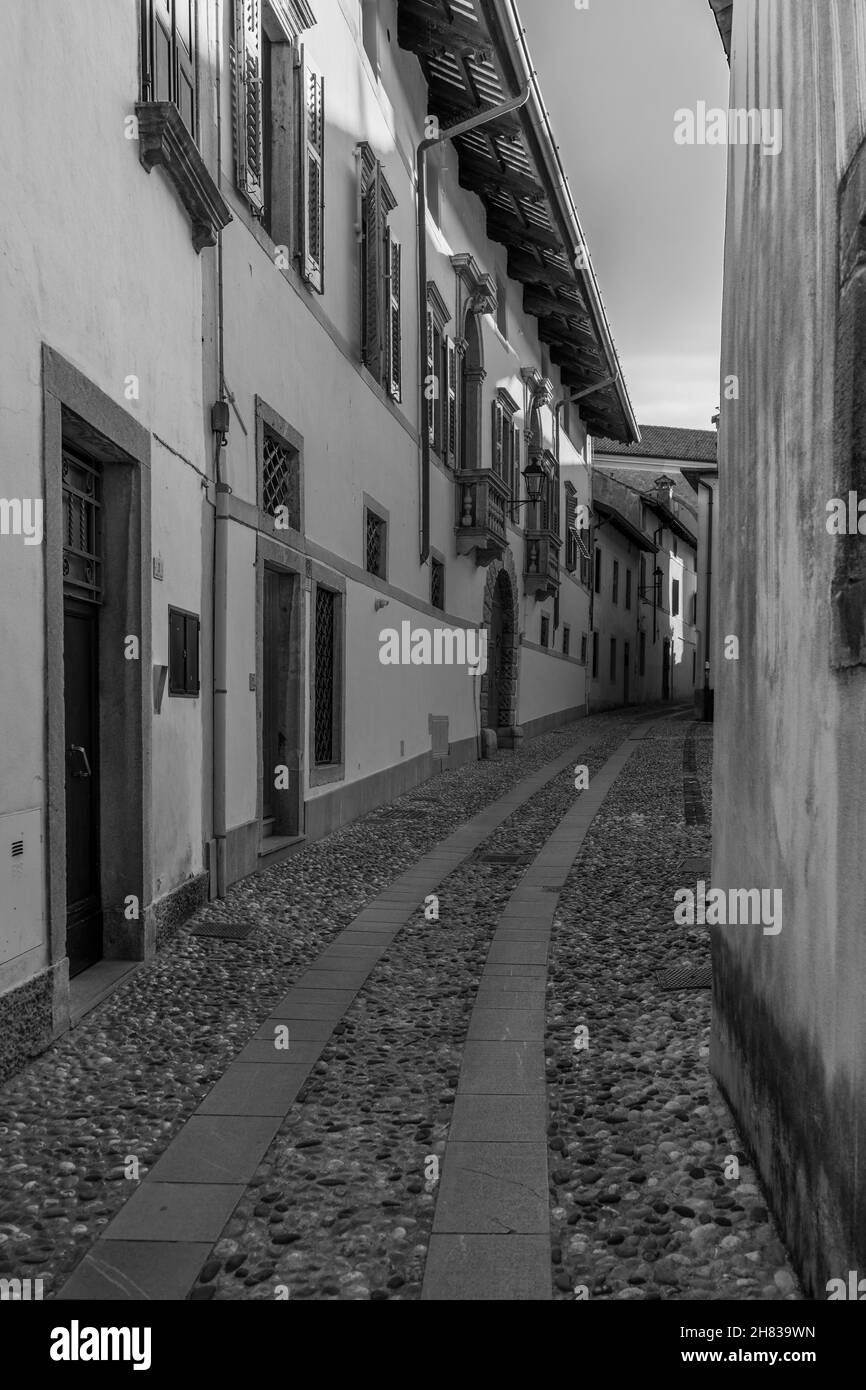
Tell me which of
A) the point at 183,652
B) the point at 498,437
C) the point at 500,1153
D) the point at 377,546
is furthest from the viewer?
the point at 498,437

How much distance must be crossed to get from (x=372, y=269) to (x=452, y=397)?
4705 millimetres

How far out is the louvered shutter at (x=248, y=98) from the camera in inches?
300

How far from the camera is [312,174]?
9242mm

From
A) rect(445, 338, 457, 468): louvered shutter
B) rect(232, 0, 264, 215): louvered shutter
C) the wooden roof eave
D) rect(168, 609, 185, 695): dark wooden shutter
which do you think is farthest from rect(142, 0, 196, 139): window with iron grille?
rect(445, 338, 457, 468): louvered shutter

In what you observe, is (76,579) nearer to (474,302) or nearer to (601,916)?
(601,916)

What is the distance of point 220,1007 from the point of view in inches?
191

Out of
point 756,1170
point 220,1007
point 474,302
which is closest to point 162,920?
point 220,1007

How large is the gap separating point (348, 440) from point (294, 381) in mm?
1630

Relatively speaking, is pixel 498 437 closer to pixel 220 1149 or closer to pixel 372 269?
pixel 372 269

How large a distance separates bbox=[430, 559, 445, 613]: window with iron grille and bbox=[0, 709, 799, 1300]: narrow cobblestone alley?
339 inches

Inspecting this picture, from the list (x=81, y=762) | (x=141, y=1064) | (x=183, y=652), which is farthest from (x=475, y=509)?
(x=141, y=1064)

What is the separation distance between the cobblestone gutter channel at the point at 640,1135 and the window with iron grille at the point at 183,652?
2392 mm

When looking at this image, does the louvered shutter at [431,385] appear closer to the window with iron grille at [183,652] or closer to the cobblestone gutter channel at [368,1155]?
the window with iron grille at [183,652]

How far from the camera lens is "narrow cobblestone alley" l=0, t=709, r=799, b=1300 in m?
2.74
